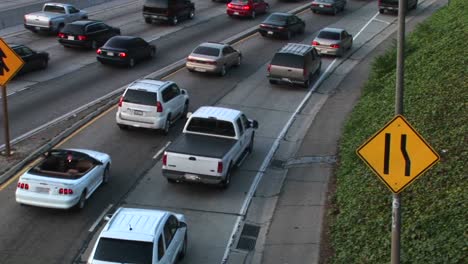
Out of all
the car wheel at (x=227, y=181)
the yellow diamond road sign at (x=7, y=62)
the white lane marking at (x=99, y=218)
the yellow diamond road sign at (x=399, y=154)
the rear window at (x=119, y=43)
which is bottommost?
the rear window at (x=119, y=43)

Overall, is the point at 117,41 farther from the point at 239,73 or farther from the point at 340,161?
the point at 340,161

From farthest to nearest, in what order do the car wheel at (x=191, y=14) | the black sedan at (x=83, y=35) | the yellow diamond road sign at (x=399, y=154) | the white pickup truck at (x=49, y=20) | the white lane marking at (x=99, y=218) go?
the car wheel at (x=191, y=14) < the white pickup truck at (x=49, y=20) < the black sedan at (x=83, y=35) < the white lane marking at (x=99, y=218) < the yellow diamond road sign at (x=399, y=154)

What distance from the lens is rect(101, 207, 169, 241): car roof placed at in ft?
44.0

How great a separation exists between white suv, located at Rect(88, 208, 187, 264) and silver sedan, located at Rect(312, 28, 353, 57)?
81.1 feet

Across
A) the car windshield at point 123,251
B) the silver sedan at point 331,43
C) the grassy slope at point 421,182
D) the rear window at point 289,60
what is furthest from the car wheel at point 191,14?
the car windshield at point 123,251

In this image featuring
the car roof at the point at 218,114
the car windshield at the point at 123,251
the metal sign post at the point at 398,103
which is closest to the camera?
the metal sign post at the point at 398,103

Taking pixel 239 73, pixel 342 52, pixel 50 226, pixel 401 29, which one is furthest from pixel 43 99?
pixel 401 29

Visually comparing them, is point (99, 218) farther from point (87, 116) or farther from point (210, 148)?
point (87, 116)

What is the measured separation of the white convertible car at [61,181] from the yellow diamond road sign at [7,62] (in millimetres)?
3939

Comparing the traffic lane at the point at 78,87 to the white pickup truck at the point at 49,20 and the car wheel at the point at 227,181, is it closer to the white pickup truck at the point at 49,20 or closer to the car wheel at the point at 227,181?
the white pickup truck at the point at 49,20

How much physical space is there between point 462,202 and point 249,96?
16.8 m

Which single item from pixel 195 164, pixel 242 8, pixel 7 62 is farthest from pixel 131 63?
pixel 242 8

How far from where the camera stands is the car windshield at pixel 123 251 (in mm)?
13086

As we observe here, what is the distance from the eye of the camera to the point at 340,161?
835 inches
